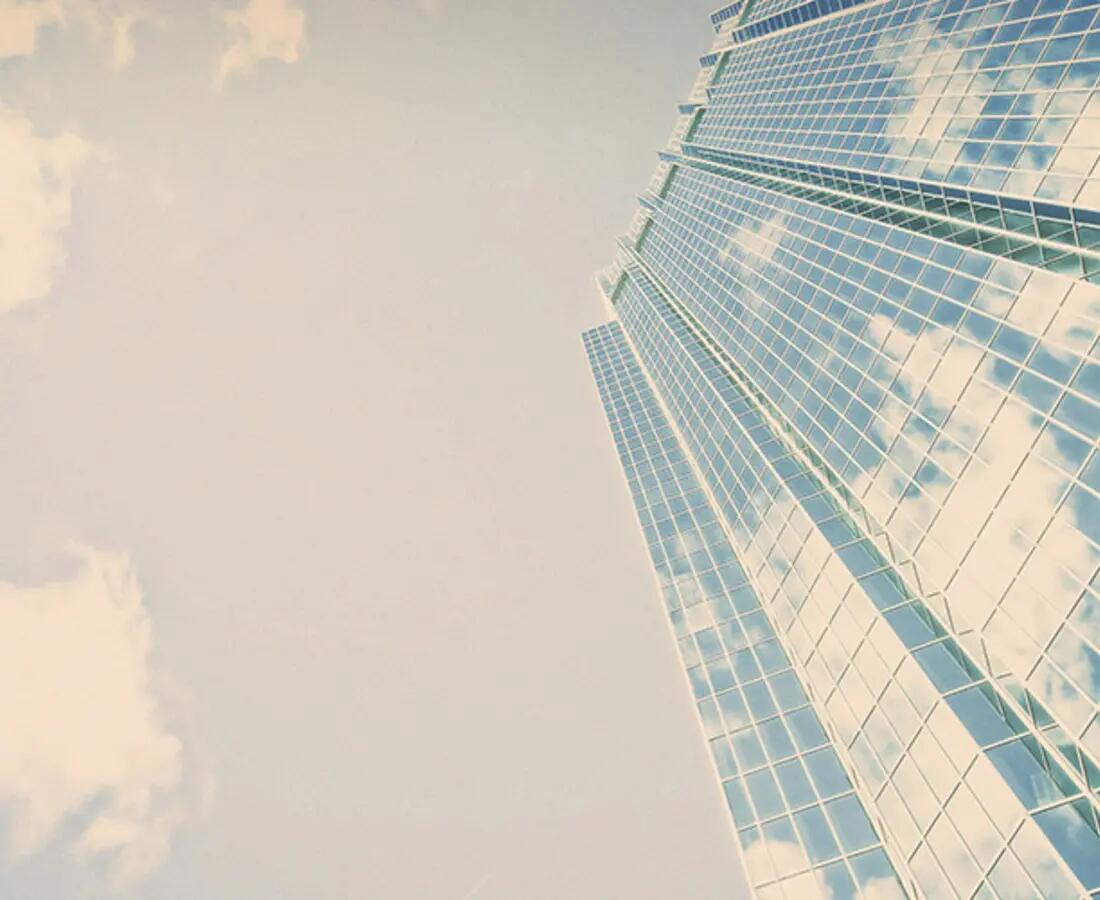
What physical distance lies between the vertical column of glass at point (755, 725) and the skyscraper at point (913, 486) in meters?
0.15

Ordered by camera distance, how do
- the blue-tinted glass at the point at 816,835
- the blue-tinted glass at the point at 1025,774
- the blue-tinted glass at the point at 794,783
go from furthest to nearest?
the blue-tinted glass at the point at 794,783 < the blue-tinted glass at the point at 816,835 < the blue-tinted glass at the point at 1025,774

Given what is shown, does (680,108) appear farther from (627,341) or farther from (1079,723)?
(1079,723)

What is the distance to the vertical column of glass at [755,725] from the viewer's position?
30.9 m

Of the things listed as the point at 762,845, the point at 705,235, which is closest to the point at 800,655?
the point at 762,845

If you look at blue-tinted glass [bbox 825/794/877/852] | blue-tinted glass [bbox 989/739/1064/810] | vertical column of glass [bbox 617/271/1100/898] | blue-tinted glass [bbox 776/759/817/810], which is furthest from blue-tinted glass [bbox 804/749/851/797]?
blue-tinted glass [bbox 989/739/1064/810]

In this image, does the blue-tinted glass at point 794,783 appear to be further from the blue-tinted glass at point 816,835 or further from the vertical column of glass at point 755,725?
the blue-tinted glass at point 816,835

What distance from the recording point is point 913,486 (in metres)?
33.0

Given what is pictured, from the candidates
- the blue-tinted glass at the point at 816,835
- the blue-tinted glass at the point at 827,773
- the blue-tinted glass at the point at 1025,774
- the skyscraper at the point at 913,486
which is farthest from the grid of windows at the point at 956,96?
the blue-tinted glass at the point at 816,835

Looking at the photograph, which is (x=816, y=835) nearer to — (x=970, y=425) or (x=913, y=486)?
(x=913, y=486)

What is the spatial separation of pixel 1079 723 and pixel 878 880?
1181 cm

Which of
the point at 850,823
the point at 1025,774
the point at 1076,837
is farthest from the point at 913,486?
the point at 850,823

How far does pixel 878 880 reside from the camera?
95.3 ft

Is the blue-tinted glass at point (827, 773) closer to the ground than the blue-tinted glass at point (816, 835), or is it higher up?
higher up

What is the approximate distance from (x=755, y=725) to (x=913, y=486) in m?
15.5
